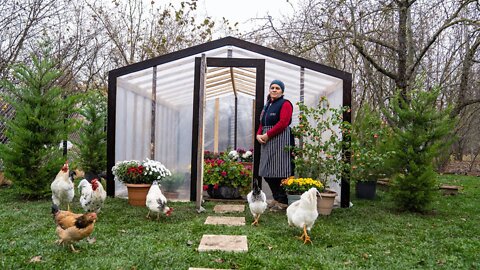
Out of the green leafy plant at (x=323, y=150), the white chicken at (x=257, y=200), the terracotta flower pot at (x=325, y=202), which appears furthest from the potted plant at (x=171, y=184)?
the terracotta flower pot at (x=325, y=202)

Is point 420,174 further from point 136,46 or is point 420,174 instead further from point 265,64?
point 136,46

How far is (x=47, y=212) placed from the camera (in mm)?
5379

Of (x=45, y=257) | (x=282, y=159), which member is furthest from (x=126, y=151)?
(x=45, y=257)

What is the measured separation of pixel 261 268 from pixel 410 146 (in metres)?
3.74

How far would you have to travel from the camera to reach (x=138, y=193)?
6004 mm

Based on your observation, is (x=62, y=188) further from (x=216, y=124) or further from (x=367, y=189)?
(x=216, y=124)

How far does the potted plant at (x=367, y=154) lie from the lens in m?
5.86

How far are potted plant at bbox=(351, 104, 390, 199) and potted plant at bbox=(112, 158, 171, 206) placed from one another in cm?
297

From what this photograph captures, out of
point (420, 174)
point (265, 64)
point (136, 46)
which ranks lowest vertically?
point (420, 174)

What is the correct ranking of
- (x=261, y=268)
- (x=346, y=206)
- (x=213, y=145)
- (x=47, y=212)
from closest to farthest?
(x=261, y=268) → (x=47, y=212) → (x=346, y=206) → (x=213, y=145)

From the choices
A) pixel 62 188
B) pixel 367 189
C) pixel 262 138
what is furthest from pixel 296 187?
pixel 62 188

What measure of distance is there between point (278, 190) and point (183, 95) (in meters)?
2.69

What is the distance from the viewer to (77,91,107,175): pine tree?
310 inches

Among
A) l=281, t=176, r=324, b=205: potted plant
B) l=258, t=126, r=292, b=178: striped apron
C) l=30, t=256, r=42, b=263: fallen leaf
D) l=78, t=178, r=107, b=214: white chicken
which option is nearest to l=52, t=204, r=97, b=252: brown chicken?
l=30, t=256, r=42, b=263: fallen leaf
